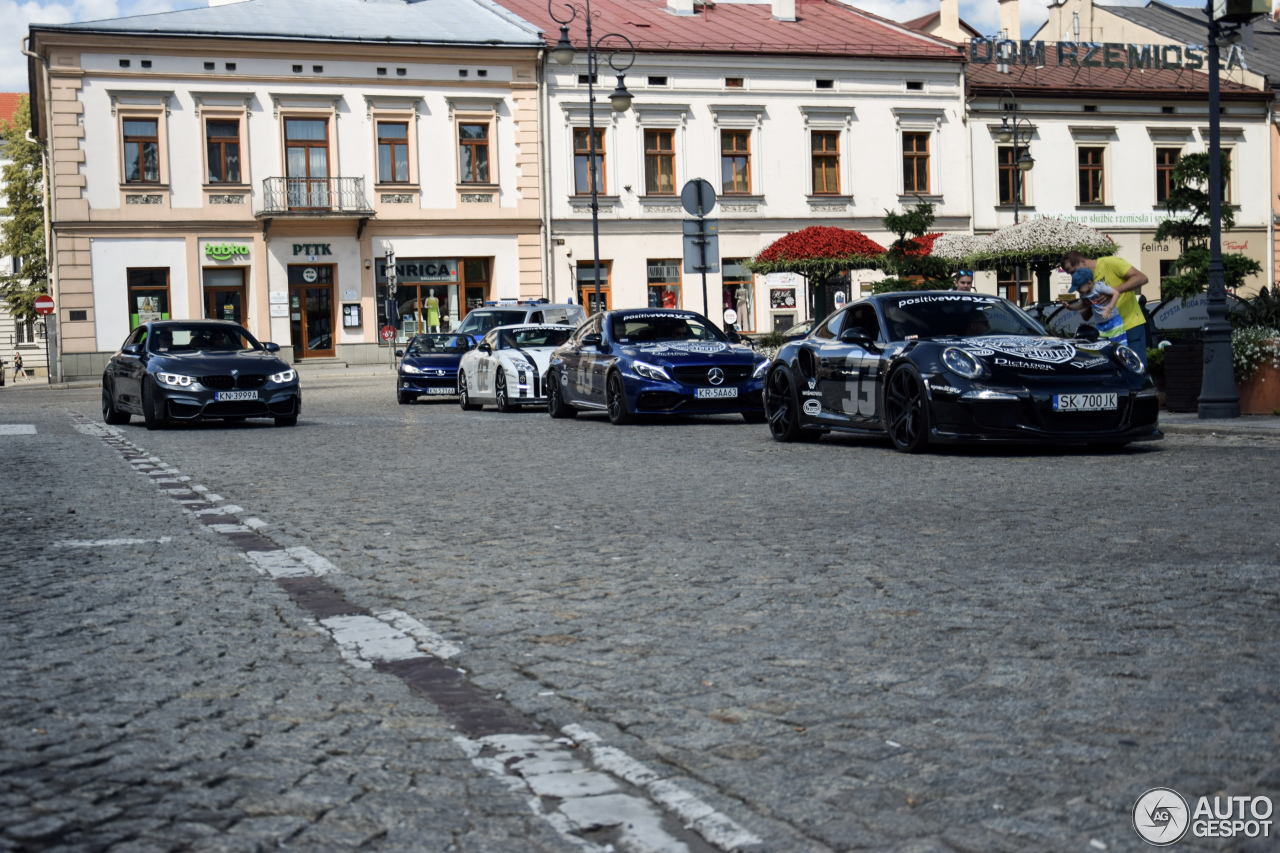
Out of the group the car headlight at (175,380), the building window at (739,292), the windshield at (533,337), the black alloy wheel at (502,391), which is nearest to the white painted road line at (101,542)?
the car headlight at (175,380)

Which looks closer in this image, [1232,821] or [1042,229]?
[1232,821]

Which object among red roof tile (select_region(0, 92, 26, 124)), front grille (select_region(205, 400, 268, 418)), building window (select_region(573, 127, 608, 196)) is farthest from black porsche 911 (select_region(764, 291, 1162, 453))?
red roof tile (select_region(0, 92, 26, 124))

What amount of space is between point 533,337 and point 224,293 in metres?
24.3

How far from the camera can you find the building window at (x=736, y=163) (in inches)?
2005

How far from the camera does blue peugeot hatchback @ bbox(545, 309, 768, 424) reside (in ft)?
62.3

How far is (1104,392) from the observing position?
1276cm

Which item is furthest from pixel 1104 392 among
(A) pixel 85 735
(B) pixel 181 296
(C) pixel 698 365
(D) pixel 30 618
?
(B) pixel 181 296

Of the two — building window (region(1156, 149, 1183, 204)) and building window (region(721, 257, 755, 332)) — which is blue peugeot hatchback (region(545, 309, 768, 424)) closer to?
building window (region(721, 257, 755, 332))

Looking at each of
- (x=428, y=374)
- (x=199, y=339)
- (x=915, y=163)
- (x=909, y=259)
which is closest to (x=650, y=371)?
(x=199, y=339)

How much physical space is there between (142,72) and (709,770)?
45175 millimetres

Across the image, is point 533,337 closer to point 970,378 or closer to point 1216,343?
point 1216,343

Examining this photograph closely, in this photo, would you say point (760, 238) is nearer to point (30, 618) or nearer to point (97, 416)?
point (97, 416)

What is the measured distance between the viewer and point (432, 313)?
48.2m

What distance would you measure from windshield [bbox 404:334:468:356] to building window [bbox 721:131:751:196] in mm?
21750
